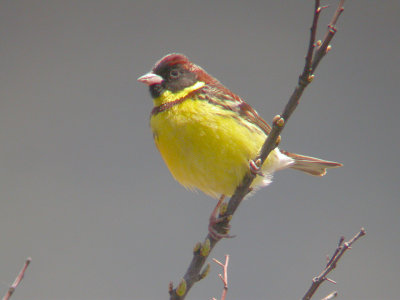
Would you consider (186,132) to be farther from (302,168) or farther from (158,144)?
(302,168)

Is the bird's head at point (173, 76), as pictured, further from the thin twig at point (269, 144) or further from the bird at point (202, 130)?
the thin twig at point (269, 144)

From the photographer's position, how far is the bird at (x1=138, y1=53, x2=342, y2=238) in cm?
278

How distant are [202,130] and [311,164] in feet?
4.72

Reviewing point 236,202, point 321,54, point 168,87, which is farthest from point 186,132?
point 321,54

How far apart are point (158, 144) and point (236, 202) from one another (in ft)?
3.27

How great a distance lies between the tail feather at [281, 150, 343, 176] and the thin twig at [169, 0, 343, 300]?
1752 mm

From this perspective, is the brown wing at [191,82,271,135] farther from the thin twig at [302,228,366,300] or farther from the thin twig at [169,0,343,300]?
the thin twig at [302,228,366,300]

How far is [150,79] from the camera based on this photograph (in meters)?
3.15

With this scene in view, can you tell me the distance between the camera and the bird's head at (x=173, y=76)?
318cm

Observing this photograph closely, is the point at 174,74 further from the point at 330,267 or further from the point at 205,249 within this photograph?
the point at 330,267

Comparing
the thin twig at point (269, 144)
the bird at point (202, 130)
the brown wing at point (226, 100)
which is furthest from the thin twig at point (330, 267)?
the brown wing at point (226, 100)

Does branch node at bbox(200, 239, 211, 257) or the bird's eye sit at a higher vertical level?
the bird's eye

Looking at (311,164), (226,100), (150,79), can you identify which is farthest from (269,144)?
(311,164)

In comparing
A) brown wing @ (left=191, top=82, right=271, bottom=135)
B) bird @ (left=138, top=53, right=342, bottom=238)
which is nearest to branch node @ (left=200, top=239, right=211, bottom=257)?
bird @ (left=138, top=53, right=342, bottom=238)
